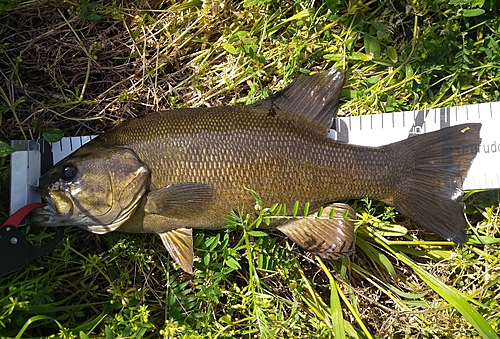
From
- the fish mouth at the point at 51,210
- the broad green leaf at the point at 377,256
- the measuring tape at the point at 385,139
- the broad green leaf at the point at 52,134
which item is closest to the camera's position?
the fish mouth at the point at 51,210

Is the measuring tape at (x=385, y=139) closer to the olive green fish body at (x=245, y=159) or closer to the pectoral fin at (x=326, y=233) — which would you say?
the olive green fish body at (x=245, y=159)

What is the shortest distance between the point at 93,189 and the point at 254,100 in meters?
1.22

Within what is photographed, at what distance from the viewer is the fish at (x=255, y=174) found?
2.53 meters

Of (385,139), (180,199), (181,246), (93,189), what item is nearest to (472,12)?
(385,139)

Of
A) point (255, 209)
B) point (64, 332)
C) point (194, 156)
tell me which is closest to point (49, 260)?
point (64, 332)

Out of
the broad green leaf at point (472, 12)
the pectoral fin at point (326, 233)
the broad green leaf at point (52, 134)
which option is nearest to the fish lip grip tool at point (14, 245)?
the broad green leaf at point (52, 134)

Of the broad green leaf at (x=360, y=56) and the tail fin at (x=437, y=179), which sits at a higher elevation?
the broad green leaf at (x=360, y=56)

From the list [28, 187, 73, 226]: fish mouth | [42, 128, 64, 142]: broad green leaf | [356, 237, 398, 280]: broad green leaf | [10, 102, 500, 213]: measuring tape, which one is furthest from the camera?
[356, 237, 398, 280]: broad green leaf

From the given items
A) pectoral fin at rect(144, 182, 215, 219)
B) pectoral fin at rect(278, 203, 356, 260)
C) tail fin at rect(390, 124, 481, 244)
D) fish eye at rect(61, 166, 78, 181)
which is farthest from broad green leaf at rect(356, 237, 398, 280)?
fish eye at rect(61, 166, 78, 181)

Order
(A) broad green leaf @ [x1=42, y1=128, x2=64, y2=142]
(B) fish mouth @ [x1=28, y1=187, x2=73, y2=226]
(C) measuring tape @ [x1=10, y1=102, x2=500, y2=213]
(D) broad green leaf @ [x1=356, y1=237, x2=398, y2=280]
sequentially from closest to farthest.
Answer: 1. (B) fish mouth @ [x1=28, y1=187, x2=73, y2=226]
2. (C) measuring tape @ [x1=10, y1=102, x2=500, y2=213]
3. (A) broad green leaf @ [x1=42, y1=128, x2=64, y2=142]
4. (D) broad green leaf @ [x1=356, y1=237, x2=398, y2=280]

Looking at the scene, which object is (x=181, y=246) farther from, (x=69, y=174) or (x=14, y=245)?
(x=14, y=245)

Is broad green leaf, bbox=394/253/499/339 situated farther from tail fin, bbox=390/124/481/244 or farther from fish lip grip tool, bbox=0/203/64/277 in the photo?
fish lip grip tool, bbox=0/203/64/277

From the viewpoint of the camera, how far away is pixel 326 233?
108 inches

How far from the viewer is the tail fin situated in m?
2.72
